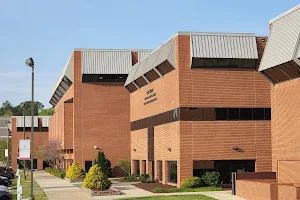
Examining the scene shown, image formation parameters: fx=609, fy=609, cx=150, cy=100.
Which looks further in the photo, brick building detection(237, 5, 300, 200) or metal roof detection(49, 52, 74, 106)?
metal roof detection(49, 52, 74, 106)

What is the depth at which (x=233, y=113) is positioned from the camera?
49.2 m

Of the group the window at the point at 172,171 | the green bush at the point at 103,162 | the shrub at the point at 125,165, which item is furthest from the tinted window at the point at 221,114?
the shrub at the point at 125,165

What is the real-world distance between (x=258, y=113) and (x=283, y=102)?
501 inches

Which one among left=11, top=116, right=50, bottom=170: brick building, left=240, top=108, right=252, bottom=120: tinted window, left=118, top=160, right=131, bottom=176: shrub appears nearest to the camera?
left=240, top=108, right=252, bottom=120: tinted window

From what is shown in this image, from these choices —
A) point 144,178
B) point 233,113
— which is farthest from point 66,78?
point 233,113

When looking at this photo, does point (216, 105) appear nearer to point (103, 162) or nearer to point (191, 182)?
point (191, 182)

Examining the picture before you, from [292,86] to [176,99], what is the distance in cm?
1440

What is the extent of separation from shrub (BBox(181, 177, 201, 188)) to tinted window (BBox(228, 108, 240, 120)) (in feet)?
19.6

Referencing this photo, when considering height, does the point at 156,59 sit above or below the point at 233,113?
above

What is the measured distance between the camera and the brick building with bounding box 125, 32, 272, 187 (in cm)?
4812

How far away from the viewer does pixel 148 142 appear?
6041 cm

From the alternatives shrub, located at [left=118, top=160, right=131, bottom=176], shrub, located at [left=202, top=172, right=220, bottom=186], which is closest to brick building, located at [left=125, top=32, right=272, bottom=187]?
shrub, located at [left=202, top=172, right=220, bottom=186]

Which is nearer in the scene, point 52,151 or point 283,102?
point 283,102

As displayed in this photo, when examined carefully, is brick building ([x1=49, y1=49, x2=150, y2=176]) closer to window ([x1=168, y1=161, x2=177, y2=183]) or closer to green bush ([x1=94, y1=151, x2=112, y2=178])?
green bush ([x1=94, y1=151, x2=112, y2=178])
